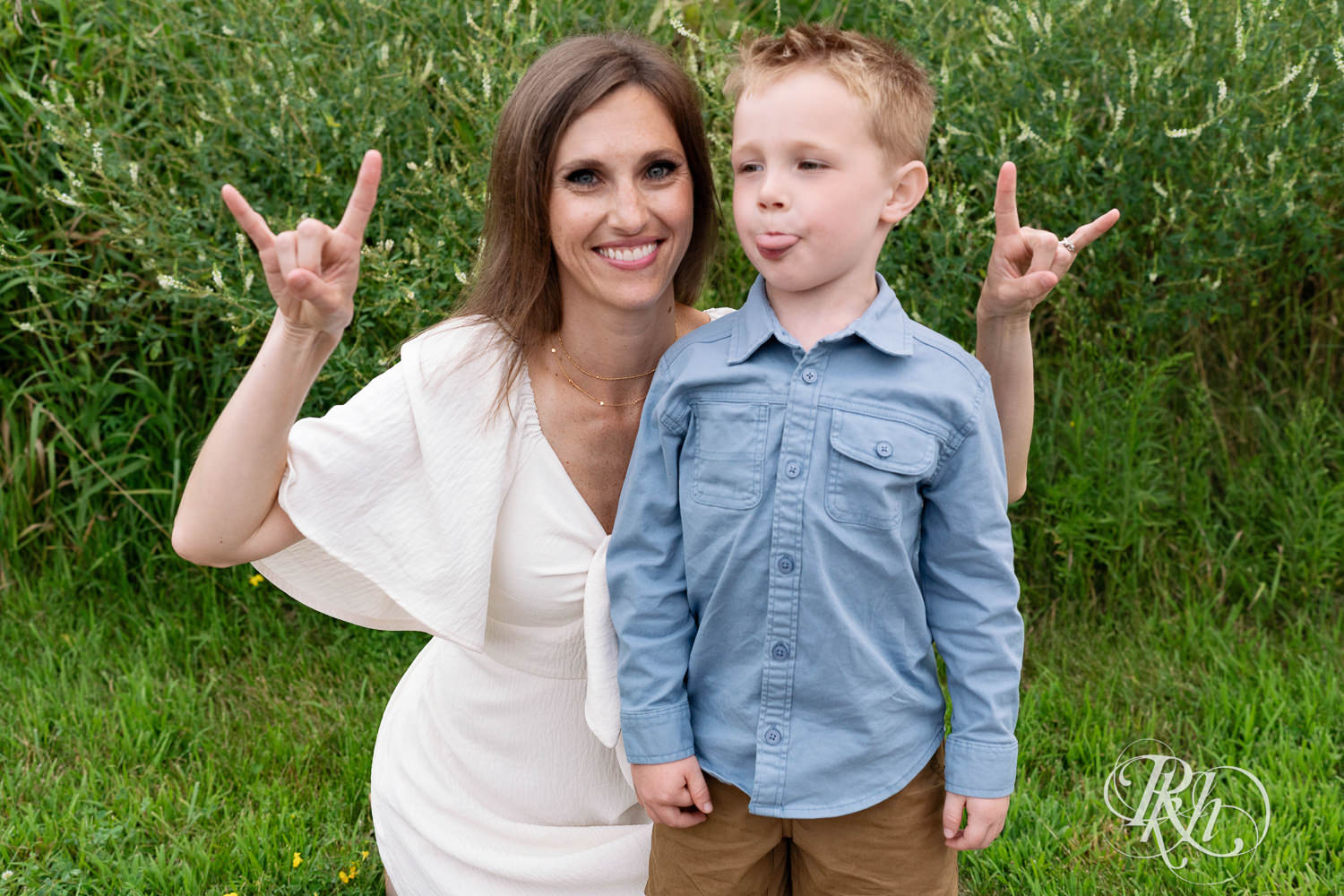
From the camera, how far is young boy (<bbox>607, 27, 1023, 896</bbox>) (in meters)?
1.65

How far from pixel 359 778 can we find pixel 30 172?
1.95 m

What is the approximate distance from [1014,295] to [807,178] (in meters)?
0.39

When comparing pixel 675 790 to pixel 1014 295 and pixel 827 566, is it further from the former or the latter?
pixel 1014 295

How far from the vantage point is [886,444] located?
5.37ft

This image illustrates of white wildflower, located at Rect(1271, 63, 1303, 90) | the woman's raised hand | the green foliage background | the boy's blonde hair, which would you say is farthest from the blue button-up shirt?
white wildflower, located at Rect(1271, 63, 1303, 90)

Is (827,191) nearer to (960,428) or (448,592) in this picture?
(960,428)

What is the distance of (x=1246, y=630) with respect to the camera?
318cm

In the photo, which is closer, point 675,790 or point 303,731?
point 675,790

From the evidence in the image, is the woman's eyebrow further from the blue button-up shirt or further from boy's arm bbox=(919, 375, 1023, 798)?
boy's arm bbox=(919, 375, 1023, 798)

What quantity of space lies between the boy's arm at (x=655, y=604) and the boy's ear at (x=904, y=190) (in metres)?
0.38

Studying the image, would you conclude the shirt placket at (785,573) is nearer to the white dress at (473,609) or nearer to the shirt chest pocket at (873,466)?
the shirt chest pocket at (873,466)

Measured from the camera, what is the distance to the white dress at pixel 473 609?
1961 mm

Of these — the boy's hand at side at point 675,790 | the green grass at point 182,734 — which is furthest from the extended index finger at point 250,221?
the green grass at point 182,734

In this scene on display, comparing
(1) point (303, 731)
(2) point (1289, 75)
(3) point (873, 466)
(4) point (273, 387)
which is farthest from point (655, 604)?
(2) point (1289, 75)
